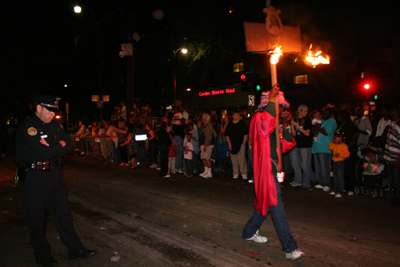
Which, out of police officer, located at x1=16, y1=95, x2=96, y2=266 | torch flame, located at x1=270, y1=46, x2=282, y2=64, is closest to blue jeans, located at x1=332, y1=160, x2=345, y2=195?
torch flame, located at x1=270, y1=46, x2=282, y2=64

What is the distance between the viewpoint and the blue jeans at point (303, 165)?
9.15 m

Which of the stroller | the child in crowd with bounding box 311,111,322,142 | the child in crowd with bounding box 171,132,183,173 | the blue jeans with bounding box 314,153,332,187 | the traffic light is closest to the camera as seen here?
the stroller

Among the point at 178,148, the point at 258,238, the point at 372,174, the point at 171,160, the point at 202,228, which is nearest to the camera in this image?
the point at 258,238

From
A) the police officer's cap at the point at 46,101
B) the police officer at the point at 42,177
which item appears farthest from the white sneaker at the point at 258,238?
the police officer's cap at the point at 46,101

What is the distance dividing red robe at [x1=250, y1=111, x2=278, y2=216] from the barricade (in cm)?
1252

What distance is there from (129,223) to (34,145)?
260 centimetres

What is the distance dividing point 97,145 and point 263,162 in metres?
14.8

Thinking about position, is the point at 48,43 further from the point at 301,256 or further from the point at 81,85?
the point at 301,256

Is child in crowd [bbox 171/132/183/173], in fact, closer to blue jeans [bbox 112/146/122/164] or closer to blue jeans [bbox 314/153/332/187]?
blue jeans [bbox 112/146/122/164]

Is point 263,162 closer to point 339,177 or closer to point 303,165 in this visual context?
point 339,177

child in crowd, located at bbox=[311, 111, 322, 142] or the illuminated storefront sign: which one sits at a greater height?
the illuminated storefront sign

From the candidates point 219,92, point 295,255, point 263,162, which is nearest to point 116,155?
point 263,162

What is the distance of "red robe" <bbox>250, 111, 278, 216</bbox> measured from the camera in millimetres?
4434

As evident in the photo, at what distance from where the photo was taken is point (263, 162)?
454 centimetres
